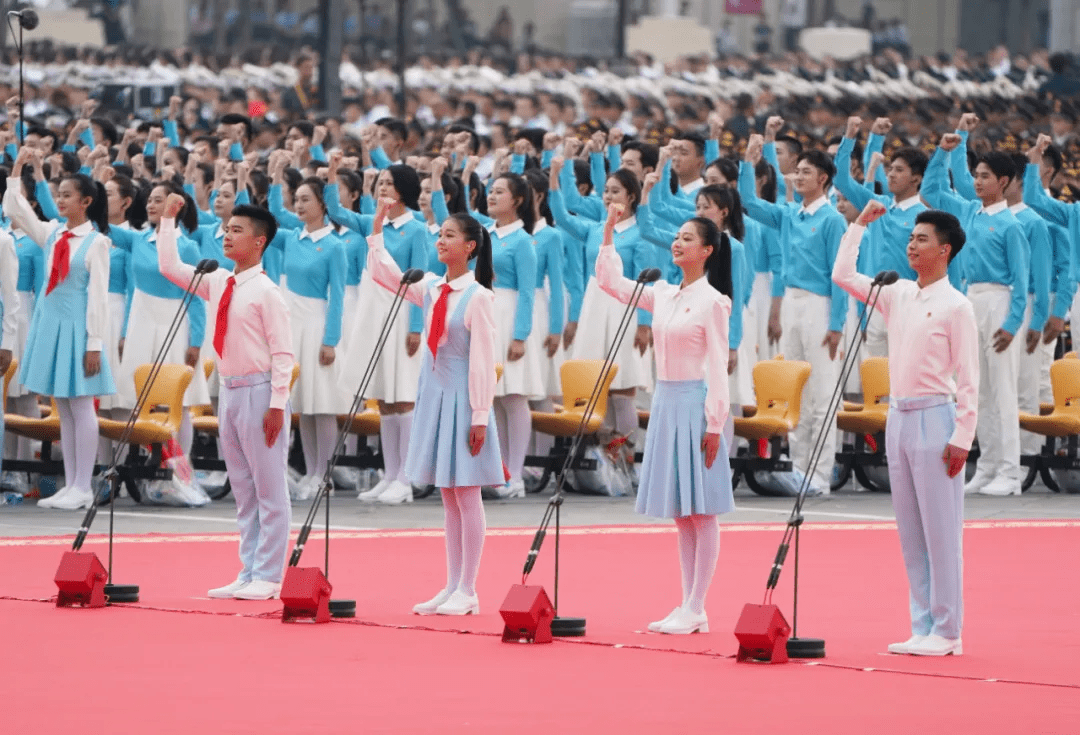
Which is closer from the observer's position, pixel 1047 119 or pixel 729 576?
pixel 729 576

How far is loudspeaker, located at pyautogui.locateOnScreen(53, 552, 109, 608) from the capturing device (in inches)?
370

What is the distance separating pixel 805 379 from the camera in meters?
14.2

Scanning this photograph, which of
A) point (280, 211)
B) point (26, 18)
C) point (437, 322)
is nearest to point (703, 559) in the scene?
point (437, 322)

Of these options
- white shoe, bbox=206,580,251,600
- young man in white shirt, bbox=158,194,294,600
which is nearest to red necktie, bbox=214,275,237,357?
young man in white shirt, bbox=158,194,294,600

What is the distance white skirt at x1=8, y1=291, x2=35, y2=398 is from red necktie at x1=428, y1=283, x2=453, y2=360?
16.4ft

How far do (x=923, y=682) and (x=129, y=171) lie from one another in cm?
917

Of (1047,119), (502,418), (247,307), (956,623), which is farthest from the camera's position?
(1047,119)

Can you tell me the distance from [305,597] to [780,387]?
227 inches

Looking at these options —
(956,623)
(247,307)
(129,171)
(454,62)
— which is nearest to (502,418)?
(129,171)

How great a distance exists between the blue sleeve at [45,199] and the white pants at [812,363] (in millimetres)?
4802

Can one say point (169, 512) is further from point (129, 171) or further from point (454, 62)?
point (454, 62)

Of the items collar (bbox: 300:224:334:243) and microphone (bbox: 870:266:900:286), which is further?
collar (bbox: 300:224:334:243)

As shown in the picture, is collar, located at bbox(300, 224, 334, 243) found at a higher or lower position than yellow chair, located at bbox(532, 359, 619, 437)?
higher

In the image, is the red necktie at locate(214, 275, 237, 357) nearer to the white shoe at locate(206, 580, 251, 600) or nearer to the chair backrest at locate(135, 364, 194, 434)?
the white shoe at locate(206, 580, 251, 600)
